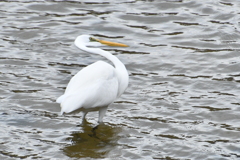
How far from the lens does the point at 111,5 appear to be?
12969mm

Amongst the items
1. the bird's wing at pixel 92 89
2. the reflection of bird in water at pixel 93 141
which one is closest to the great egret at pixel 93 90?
the bird's wing at pixel 92 89

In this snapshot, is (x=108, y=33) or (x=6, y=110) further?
(x=108, y=33)

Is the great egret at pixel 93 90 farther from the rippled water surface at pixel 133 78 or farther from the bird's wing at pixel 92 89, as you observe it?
the rippled water surface at pixel 133 78

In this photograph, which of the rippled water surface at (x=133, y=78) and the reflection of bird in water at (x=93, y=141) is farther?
the rippled water surface at (x=133, y=78)

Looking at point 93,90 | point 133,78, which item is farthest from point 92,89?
point 133,78

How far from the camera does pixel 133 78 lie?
9.46m

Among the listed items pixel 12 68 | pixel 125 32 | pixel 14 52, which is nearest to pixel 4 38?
pixel 14 52

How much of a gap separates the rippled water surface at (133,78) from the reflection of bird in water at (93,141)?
14mm

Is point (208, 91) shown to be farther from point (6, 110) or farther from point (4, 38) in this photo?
point (4, 38)

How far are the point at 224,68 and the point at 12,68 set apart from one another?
4.03m

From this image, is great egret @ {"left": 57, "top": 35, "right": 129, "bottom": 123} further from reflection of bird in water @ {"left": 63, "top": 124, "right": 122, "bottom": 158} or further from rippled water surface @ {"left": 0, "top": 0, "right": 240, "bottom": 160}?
rippled water surface @ {"left": 0, "top": 0, "right": 240, "bottom": 160}

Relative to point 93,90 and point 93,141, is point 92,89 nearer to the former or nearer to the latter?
point 93,90

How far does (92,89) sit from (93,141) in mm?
724

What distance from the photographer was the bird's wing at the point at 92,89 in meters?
7.02
